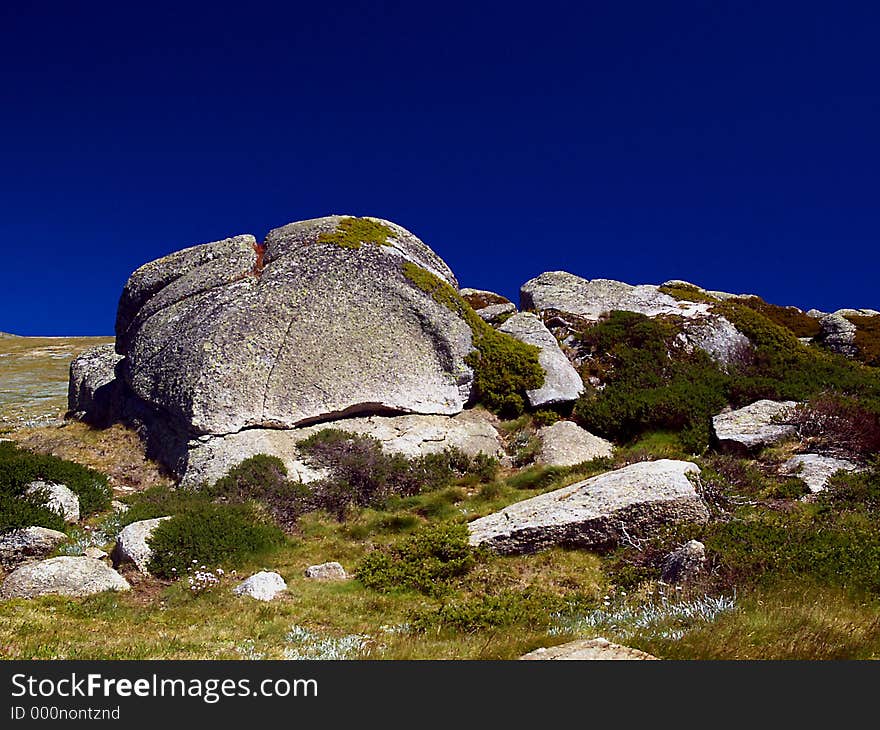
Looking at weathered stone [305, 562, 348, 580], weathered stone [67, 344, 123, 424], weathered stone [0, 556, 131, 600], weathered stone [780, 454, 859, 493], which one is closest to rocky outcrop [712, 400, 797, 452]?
weathered stone [780, 454, 859, 493]

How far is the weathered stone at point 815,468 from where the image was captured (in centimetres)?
1514

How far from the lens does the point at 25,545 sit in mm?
14156

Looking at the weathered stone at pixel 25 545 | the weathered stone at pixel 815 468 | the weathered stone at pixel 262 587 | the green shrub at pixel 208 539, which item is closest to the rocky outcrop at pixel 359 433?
the green shrub at pixel 208 539

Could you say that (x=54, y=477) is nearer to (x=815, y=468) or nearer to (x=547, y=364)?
(x=547, y=364)

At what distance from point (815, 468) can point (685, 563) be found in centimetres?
716

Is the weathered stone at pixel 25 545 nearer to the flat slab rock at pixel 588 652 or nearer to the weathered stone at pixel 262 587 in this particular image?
the weathered stone at pixel 262 587

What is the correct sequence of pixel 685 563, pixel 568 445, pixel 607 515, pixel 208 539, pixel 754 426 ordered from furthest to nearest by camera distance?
pixel 568 445 < pixel 754 426 < pixel 208 539 < pixel 607 515 < pixel 685 563

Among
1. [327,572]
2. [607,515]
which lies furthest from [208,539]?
[607,515]

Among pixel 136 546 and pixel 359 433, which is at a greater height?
pixel 359 433

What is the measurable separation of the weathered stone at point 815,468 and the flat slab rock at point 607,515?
3.33 metres

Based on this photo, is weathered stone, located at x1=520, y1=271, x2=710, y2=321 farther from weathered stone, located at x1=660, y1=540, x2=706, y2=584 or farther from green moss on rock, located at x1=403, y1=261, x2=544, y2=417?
weathered stone, located at x1=660, y1=540, x2=706, y2=584

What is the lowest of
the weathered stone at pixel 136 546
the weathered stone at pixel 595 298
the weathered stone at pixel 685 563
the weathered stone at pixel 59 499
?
the weathered stone at pixel 685 563

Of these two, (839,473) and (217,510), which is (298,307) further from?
(839,473)

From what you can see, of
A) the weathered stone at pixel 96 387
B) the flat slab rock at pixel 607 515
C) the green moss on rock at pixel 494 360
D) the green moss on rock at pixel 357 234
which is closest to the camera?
the flat slab rock at pixel 607 515
